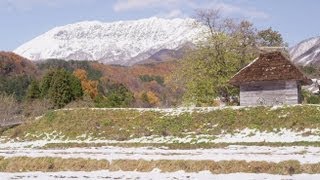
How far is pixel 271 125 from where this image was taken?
121 feet

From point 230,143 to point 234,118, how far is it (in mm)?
7067

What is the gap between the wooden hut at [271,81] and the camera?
45656 millimetres

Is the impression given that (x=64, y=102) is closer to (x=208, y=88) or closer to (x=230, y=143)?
(x=208, y=88)

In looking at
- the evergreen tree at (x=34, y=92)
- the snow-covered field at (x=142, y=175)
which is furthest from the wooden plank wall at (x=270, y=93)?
the evergreen tree at (x=34, y=92)

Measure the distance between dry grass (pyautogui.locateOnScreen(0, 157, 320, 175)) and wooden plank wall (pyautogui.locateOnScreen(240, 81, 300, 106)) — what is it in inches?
1052

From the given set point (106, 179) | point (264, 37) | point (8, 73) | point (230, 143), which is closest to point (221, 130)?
point (230, 143)

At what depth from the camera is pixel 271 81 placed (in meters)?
46.2

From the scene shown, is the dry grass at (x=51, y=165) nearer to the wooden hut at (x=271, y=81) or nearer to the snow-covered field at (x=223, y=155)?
the snow-covered field at (x=223, y=155)

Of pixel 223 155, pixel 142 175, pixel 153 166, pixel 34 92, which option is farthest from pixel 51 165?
pixel 34 92

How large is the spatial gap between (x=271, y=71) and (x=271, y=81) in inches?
39.4

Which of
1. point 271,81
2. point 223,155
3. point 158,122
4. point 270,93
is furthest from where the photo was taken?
point 270,93

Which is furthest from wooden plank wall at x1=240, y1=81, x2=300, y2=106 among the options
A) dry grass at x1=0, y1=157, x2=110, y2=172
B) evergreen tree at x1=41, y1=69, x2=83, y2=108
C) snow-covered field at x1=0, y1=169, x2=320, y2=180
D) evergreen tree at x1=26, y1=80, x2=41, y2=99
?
evergreen tree at x1=26, y1=80, x2=41, y2=99

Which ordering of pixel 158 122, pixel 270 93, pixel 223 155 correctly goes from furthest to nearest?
pixel 270 93, pixel 158 122, pixel 223 155

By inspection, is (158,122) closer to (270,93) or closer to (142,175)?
(270,93)
